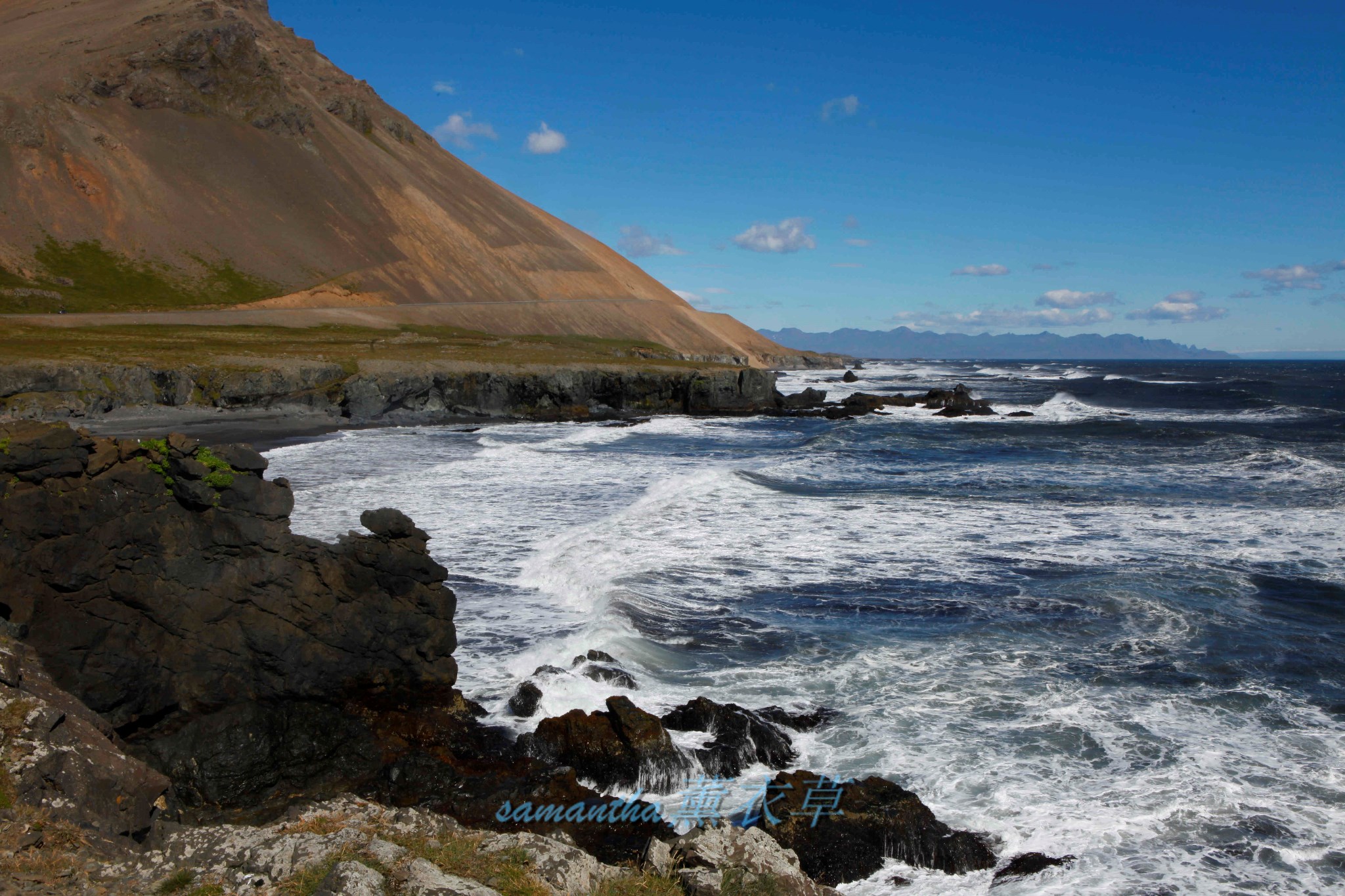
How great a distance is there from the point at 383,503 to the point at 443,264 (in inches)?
4247

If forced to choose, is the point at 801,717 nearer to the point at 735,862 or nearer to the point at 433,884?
the point at 735,862

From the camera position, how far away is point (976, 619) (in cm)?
1499

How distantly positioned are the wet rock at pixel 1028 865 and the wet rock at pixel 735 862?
109 inches

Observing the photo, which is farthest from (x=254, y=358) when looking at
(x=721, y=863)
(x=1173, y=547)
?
(x=721, y=863)

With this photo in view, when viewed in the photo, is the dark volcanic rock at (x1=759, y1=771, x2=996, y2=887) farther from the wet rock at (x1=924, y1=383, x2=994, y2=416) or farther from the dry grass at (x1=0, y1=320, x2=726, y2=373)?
the wet rock at (x1=924, y1=383, x2=994, y2=416)

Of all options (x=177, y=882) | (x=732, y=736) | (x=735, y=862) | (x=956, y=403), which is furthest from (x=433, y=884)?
(x=956, y=403)

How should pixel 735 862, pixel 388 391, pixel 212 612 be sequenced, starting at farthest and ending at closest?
pixel 388 391, pixel 212 612, pixel 735 862

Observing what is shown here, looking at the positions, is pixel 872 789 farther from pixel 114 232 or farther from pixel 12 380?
pixel 114 232

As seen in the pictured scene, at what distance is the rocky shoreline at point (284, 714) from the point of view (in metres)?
6.86

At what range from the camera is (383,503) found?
72.3 feet

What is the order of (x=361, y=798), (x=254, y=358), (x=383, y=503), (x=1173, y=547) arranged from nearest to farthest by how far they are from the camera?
(x=361, y=798) < (x=1173, y=547) < (x=383, y=503) < (x=254, y=358)

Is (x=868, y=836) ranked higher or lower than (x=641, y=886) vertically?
lower

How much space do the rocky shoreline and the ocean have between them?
0.59 m

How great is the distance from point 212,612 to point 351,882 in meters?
6.33
